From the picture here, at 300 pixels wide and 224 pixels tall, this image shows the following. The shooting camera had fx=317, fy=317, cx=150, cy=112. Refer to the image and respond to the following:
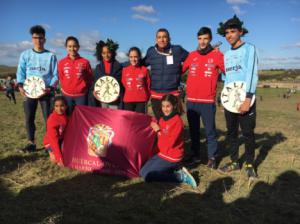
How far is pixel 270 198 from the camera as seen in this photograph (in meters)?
4.38

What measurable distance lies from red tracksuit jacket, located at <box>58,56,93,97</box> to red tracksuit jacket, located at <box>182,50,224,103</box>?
194 centimetres

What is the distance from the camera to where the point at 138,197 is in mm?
4250

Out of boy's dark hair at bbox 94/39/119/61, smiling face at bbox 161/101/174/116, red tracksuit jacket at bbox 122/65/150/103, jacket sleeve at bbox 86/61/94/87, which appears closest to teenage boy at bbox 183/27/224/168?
red tracksuit jacket at bbox 122/65/150/103

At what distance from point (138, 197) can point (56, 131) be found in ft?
6.54

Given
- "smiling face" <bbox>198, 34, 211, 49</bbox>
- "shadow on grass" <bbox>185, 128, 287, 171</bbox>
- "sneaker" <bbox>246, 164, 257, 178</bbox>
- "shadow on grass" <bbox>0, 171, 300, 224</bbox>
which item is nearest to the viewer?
"shadow on grass" <bbox>0, 171, 300, 224</bbox>

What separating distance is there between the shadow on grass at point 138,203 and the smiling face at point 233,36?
2182 mm

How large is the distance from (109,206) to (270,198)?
2.21 m

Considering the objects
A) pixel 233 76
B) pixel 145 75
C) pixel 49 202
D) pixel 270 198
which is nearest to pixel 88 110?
pixel 145 75

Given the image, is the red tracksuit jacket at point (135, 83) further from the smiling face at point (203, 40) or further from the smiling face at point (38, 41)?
the smiling face at point (38, 41)

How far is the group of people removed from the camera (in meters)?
4.83

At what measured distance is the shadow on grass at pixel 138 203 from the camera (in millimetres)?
3650

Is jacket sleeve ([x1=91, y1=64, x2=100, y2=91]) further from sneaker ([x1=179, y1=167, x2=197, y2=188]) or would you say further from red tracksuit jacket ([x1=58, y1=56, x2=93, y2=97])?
sneaker ([x1=179, y1=167, x2=197, y2=188])

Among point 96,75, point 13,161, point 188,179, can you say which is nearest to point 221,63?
point 188,179

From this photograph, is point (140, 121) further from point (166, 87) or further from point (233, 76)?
point (233, 76)
